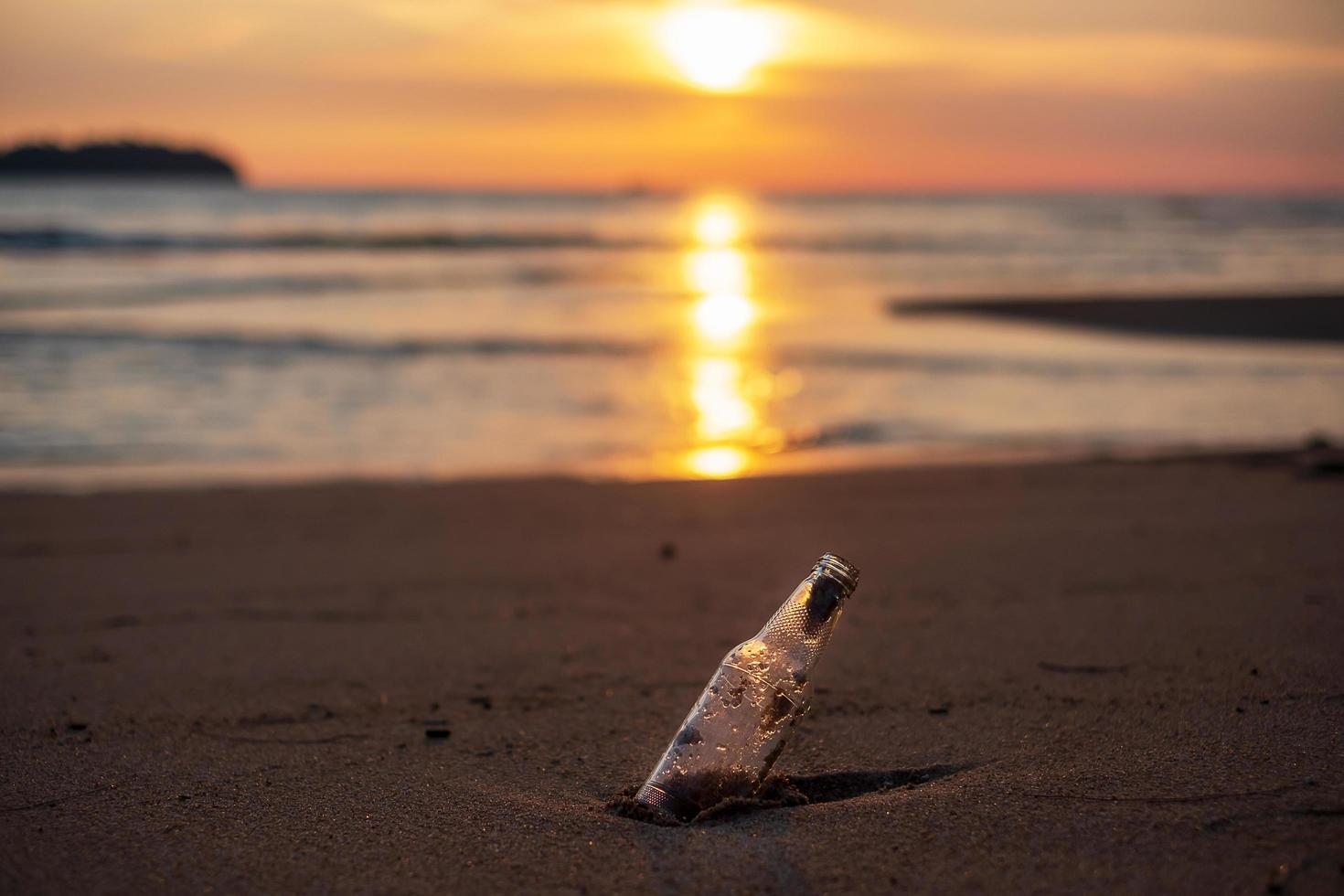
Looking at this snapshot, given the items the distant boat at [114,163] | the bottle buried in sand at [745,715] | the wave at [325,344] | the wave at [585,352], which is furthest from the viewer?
the distant boat at [114,163]

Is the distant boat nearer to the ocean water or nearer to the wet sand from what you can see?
Result: the ocean water

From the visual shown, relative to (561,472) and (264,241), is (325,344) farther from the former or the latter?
(264,241)

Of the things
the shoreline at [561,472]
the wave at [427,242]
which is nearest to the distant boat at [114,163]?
the wave at [427,242]

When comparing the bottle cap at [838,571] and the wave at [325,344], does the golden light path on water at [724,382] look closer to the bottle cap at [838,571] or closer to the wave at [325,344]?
the wave at [325,344]

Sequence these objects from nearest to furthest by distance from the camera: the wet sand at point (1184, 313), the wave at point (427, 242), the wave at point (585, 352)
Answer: the wave at point (585, 352), the wet sand at point (1184, 313), the wave at point (427, 242)

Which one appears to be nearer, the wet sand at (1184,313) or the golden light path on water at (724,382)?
the golden light path on water at (724,382)

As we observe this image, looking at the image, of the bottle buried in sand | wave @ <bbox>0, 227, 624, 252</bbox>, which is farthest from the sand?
wave @ <bbox>0, 227, 624, 252</bbox>
